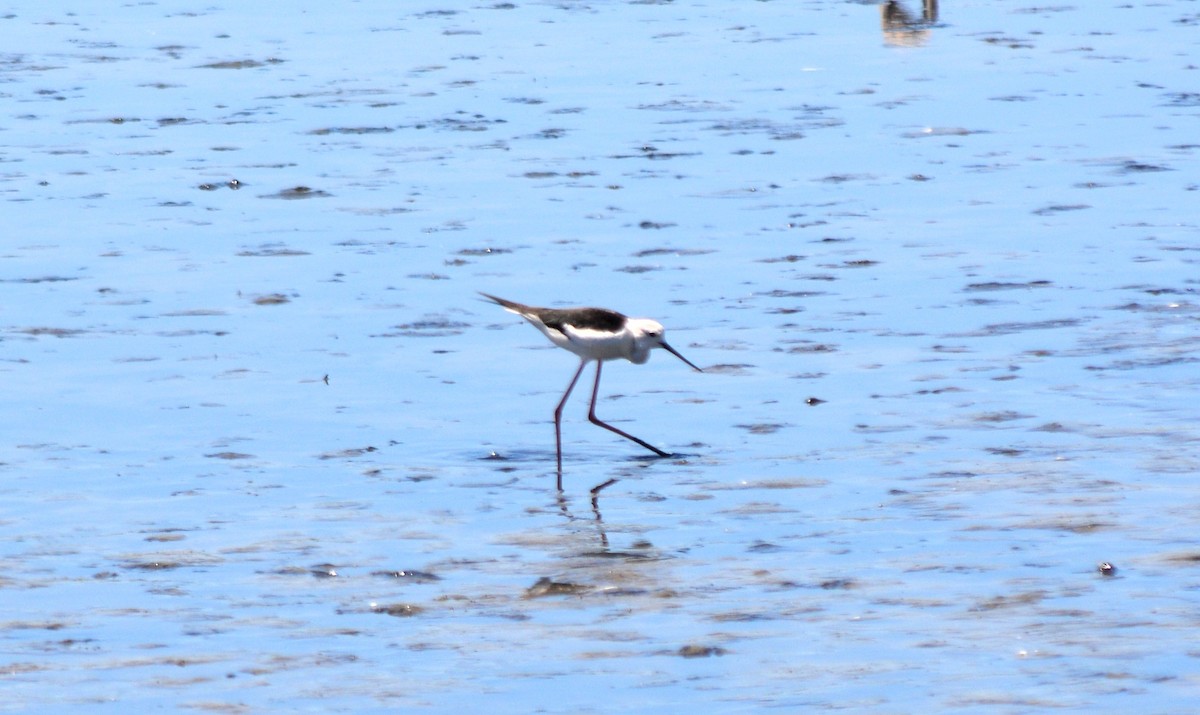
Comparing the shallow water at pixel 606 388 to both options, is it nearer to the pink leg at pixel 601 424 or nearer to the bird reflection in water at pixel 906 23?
the pink leg at pixel 601 424

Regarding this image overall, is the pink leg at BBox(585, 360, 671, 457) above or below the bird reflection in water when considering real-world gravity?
above

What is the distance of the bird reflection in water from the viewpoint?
19172 millimetres

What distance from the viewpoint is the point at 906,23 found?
782 inches

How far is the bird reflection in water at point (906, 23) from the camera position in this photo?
1917 cm

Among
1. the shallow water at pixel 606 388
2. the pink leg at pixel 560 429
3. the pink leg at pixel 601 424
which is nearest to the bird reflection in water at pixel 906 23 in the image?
the shallow water at pixel 606 388

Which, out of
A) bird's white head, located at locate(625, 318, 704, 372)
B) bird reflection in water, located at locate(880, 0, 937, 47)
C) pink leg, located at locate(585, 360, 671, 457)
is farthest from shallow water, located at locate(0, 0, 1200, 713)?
bird reflection in water, located at locate(880, 0, 937, 47)

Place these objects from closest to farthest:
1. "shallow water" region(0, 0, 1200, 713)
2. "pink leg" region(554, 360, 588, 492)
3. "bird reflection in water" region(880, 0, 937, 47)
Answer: "shallow water" region(0, 0, 1200, 713) → "pink leg" region(554, 360, 588, 492) → "bird reflection in water" region(880, 0, 937, 47)

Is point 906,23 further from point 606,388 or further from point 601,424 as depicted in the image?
point 601,424

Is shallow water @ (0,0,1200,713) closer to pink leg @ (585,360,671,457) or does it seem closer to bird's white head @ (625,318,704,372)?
pink leg @ (585,360,671,457)

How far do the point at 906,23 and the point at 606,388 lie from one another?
35.7ft

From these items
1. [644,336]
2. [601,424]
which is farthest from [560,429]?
[644,336]

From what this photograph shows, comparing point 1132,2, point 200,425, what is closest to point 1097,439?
point 200,425

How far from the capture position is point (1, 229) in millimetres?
12453

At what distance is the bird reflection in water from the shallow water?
4.63 ft
